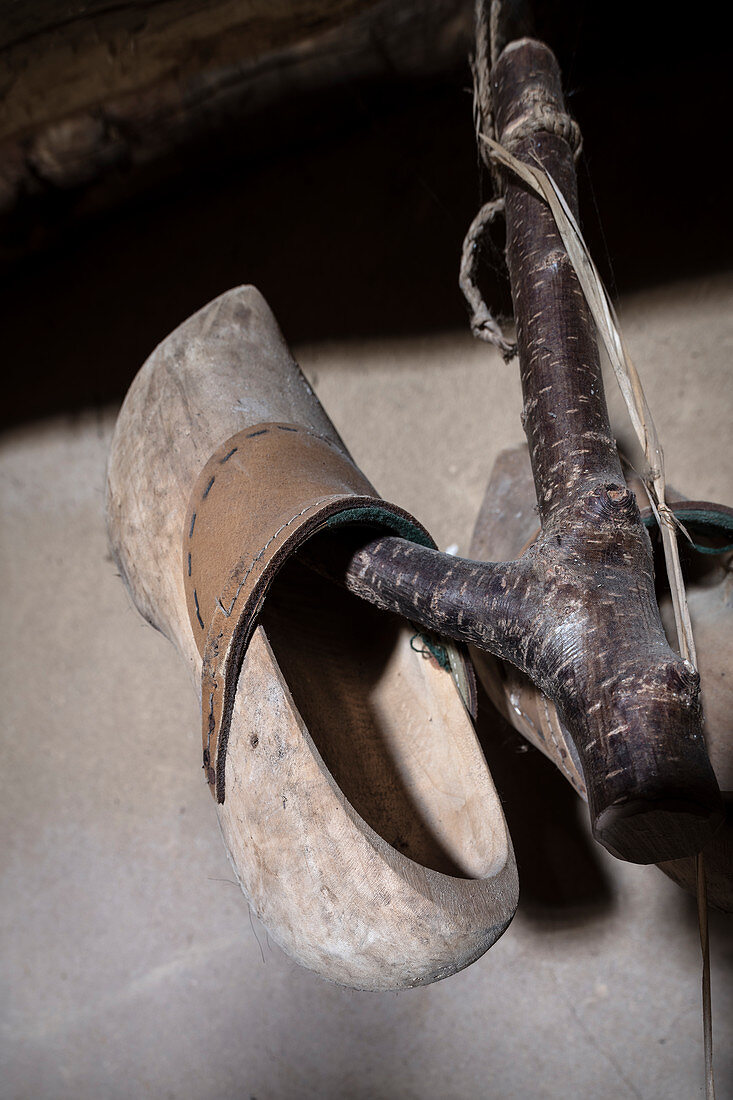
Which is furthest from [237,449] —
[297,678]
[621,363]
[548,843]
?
[548,843]

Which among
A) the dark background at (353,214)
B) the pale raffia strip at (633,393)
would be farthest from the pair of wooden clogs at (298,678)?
the dark background at (353,214)

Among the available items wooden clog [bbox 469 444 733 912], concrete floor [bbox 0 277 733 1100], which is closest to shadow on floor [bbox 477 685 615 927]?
concrete floor [bbox 0 277 733 1100]

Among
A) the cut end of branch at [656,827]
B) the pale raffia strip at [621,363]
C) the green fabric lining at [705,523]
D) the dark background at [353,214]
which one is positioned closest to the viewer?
the cut end of branch at [656,827]

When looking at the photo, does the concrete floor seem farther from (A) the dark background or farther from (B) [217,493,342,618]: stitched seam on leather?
(B) [217,493,342,618]: stitched seam on leather

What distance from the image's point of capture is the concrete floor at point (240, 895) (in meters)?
1.00

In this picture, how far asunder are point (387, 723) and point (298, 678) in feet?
0.33

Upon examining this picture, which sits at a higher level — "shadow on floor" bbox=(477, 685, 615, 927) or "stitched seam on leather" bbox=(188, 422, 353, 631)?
"stitched seam on leather" bbox=(188, 422, 353, 631)

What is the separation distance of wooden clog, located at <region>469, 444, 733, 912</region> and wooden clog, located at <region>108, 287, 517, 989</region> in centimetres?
7

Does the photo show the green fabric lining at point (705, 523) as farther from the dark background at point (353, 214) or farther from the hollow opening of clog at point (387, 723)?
the dark background at point (353, 214)

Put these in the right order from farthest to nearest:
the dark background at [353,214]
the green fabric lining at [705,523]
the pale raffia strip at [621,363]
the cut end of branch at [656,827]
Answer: the dark background at [353,214]
the green fabric lining at [705,523]
the pale raffia strip at [621,363]
the cut end of branch at [656,827]

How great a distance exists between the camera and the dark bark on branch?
1.32 feet

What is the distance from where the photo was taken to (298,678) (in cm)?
72

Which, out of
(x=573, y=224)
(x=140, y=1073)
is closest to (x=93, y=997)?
(x=140, y=1073)

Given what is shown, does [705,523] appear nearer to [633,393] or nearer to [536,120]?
[633,393]
